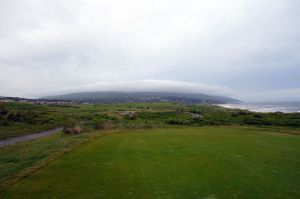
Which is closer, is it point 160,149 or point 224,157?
point 224,157

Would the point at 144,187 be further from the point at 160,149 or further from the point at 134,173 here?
the point at 160,149

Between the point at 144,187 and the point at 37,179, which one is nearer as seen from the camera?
the point at 144,187

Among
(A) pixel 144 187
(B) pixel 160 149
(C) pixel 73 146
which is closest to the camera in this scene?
(A) pixel 144 187

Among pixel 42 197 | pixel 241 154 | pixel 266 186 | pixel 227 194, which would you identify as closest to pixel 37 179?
pixel 42 197

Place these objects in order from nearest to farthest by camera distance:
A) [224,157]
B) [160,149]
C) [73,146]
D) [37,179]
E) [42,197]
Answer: [42,197] < [37,179] < [224,157] < [160,149] < [73,146]

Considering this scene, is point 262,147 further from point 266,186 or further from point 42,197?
point 42,197

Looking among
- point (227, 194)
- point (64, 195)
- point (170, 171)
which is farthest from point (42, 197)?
point (227, 194)
